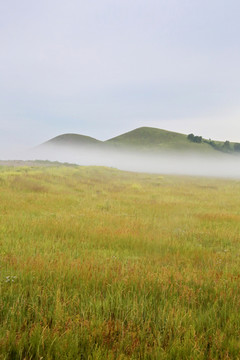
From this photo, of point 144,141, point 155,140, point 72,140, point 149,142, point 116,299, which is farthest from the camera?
point 155,140

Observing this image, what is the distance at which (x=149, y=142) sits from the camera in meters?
162

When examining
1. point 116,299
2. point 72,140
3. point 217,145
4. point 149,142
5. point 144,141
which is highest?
point 144,141

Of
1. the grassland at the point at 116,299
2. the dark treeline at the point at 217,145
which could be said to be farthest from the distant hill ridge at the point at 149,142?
the grassland at the point at 116,299

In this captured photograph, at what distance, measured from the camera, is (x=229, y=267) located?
15.6 ft

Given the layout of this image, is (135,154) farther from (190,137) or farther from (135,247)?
(135,247)

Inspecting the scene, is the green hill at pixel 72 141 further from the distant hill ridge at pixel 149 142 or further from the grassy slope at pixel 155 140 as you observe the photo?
the grassy slope at pixel 155 140

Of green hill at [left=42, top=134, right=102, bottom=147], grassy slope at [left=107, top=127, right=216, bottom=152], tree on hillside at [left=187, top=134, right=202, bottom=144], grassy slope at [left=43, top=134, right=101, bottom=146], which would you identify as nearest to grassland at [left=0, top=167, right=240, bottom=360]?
grassy slope at [left=107, top=127, right=216, bottom=152]

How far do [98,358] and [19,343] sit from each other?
84cm

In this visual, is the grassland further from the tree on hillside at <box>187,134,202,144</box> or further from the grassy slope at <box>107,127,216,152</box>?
the tree on hillside at <box>187,134,202,144</box>

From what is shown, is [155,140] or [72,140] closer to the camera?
[72,140]

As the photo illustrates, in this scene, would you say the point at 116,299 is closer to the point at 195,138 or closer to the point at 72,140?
the point at 72,140

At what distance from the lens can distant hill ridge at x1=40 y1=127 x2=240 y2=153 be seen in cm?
15212

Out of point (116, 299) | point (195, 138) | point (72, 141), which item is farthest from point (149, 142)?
point (116, 299)

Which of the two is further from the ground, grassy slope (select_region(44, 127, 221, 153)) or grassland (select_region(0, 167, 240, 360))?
grassy slope (select_region(44, 127, 221, 153))
